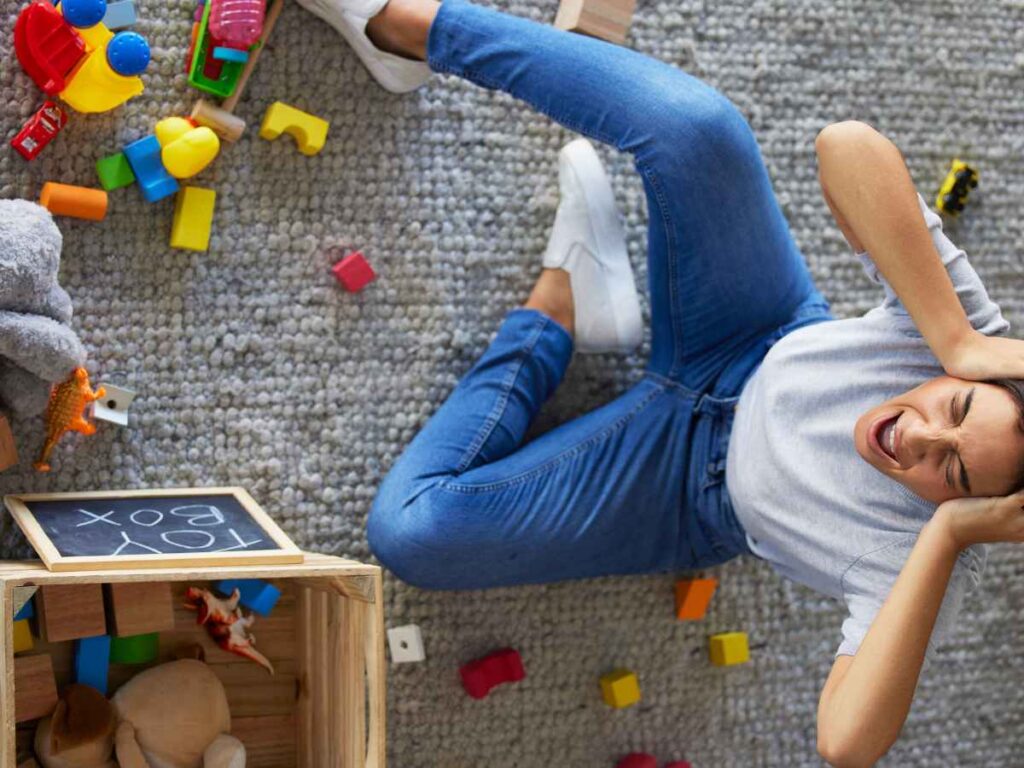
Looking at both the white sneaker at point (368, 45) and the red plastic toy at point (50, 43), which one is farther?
the white sneaker at point (368, 45)

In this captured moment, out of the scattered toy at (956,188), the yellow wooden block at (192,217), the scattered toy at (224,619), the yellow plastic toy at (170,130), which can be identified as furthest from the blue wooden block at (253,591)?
the scattered toy at (956,188)

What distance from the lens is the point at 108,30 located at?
1.23 m

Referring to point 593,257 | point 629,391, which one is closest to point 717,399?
point 629,391

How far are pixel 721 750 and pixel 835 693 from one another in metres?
0.43

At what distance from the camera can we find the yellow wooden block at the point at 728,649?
1494mm

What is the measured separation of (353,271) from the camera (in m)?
1.35

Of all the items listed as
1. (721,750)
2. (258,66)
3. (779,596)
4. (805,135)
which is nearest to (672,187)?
(805,135)

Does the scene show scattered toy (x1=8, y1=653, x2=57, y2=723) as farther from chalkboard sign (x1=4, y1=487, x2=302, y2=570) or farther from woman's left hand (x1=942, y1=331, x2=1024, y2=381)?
woman's left hand (x1=942, y1=331, x2=1024, y2=381)

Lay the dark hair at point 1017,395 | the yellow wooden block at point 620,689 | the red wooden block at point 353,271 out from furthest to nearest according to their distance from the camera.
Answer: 1. the yellow wooden block at point 620,689
2. the red wooden block at point 353,271
3. the dark hair at point 1017,395

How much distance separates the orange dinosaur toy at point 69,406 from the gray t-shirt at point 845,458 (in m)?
0.68

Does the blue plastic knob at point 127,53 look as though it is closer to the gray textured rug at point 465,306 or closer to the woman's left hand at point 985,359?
the gray textured rug at point 465,306

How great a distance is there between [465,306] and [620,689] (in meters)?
0.50

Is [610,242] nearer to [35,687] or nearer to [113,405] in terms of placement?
[113,405]

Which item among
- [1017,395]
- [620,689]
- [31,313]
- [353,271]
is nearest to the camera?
[1017,395]
